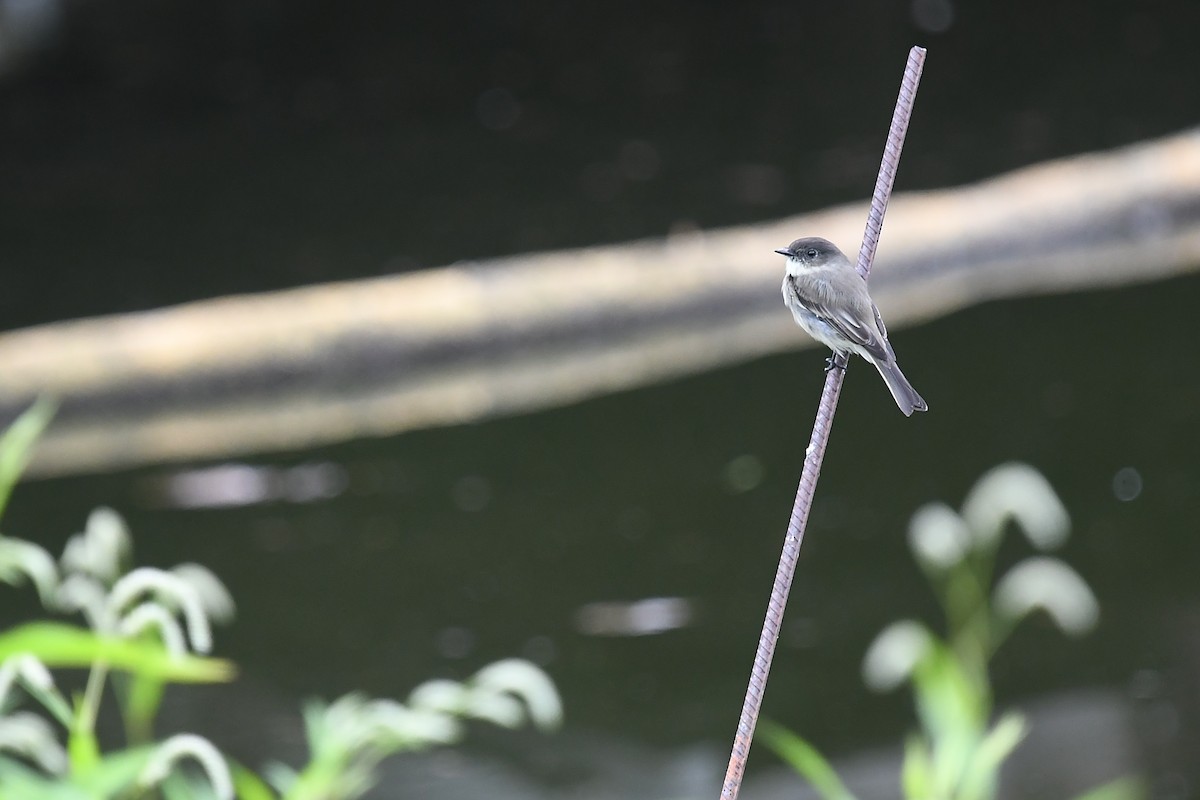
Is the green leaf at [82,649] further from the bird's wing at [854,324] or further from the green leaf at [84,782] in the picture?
the bird's wing at [854,324]

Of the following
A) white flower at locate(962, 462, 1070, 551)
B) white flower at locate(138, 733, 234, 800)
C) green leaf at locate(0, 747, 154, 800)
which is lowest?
green leaf at locate(0, 747, 154, 800)

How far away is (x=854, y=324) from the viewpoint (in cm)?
72

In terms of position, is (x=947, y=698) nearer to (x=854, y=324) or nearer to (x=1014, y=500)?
(x=1014, y=500)

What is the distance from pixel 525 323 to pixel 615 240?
0.74 meters

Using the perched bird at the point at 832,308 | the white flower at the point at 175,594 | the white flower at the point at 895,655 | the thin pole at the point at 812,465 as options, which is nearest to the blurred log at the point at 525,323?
the white flower at the point at 895,655

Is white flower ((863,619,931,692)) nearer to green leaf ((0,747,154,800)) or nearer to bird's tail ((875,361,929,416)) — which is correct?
bird's tail ((875,361,929,416))

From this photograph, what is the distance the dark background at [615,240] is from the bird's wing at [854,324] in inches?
59.3

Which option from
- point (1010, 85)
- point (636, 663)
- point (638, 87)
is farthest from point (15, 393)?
point (1010, 85)

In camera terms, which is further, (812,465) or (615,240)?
(615,240)

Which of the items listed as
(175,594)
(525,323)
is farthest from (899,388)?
(525,323)

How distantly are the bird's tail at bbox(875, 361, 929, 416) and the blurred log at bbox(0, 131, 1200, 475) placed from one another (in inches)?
103

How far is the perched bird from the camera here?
0.68 meters

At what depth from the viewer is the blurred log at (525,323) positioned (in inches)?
136

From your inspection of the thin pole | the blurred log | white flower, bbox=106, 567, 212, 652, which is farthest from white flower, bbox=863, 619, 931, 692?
the blurred log
